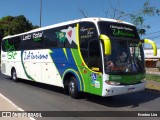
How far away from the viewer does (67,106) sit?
35.5 ft

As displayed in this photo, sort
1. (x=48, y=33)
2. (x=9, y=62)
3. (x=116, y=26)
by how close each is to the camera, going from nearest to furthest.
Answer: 1. (x=116, y=26)
2. (x=48, y=33)
3. (x=9, y=62)

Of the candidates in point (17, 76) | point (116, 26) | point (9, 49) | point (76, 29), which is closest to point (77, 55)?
point (76, 29)

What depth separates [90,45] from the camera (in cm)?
1143

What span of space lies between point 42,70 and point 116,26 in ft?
17.4

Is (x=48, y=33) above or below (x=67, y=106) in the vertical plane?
above

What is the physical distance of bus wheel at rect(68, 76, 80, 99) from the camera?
40.7 feet

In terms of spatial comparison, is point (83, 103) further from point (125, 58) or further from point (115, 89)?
point (125, 58)

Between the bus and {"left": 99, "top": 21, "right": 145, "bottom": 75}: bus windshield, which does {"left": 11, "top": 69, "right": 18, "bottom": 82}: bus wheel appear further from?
Result: {"left": 99, "top": 21, "right": 145, "bottom": 75}: bus windshield

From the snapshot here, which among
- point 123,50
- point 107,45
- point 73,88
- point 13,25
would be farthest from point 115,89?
point 13,25

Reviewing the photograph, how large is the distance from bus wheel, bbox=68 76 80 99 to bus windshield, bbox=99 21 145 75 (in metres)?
2.15

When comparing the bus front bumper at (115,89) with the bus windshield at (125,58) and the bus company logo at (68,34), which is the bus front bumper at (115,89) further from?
the bus company logo at (68,34)

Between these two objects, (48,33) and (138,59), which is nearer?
(138,59)

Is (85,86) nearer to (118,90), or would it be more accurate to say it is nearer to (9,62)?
(118,90)

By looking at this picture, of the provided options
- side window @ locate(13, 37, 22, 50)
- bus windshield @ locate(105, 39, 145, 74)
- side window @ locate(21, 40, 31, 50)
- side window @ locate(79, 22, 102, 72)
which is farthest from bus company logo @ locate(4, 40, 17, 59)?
bus windshield @ locate(105, 39, 145, 74)
